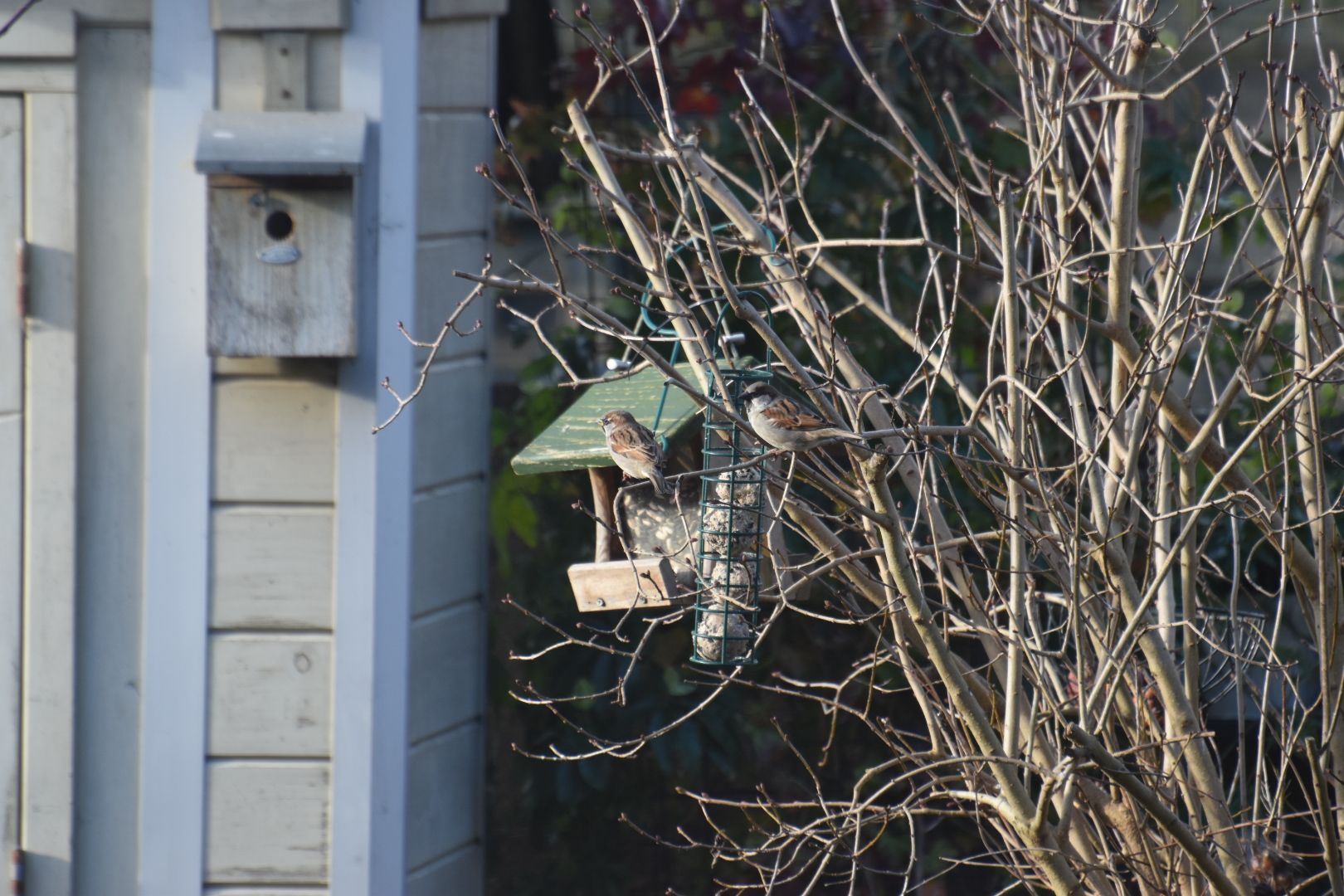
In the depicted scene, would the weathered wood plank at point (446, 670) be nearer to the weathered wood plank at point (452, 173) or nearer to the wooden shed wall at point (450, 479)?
the wooden shed wall at point (450, 479)

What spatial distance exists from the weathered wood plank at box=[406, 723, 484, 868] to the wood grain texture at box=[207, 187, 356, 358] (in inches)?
43.3

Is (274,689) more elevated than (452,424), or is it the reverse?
(452,424)

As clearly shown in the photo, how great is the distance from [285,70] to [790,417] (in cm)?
164

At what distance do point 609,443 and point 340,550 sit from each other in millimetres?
1174

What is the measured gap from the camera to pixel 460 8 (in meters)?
3.90

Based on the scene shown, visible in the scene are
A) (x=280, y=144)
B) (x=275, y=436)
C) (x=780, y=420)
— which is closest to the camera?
(x=780, y=420)

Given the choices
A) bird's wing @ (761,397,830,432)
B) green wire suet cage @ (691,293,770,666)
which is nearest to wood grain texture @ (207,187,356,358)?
green wire suet cage @ (691,293,770,666)

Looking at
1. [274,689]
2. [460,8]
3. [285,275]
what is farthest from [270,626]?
[460,8]

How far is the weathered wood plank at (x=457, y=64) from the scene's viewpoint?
12.4 ft

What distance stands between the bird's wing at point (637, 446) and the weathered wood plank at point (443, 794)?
147 cm

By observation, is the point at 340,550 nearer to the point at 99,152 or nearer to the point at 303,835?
the point at 303,835

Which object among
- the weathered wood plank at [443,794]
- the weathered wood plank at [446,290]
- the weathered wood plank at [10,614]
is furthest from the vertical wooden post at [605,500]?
the weathered wood plank at [10,614]

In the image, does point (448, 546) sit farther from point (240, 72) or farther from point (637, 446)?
point (637, 446)

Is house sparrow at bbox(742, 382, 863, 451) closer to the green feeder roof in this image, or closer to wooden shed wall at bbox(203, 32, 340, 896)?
the green feeder roof
